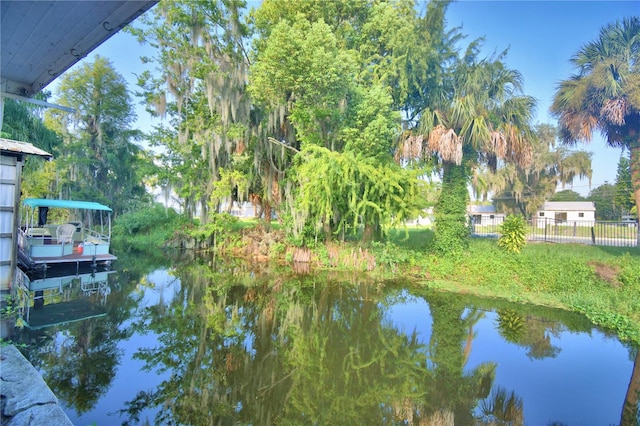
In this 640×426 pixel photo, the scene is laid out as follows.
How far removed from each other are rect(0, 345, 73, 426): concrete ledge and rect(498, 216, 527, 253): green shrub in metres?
10.9

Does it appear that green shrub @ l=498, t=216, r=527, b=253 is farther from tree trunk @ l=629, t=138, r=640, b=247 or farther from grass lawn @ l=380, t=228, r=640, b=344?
tree trunk @ l=629, t=138, r=640, b=247

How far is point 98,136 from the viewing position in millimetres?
22969

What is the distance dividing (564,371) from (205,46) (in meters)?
15.2

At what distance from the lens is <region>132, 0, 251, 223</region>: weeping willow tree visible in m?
13.2

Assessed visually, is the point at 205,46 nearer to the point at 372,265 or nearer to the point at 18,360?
the point at 372,265

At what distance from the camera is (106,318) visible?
611 centimetres

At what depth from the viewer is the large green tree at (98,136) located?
71.7 ft

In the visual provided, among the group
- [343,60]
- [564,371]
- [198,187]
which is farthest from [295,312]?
[198,187]

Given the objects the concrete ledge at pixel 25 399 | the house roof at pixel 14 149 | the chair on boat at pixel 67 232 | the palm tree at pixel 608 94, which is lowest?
the concrete ledge at pixel 25 399

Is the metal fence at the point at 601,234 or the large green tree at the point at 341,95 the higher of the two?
the large green tree at the point at 341,95

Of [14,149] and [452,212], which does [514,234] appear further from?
[14,149]

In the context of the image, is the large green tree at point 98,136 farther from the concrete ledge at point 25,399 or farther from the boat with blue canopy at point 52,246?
the concrete ledge at point 25,399

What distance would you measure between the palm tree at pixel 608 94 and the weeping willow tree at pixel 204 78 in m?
12.2

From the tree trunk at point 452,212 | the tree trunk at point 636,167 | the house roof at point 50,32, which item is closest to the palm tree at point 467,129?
the tree trunk at point 452,212
